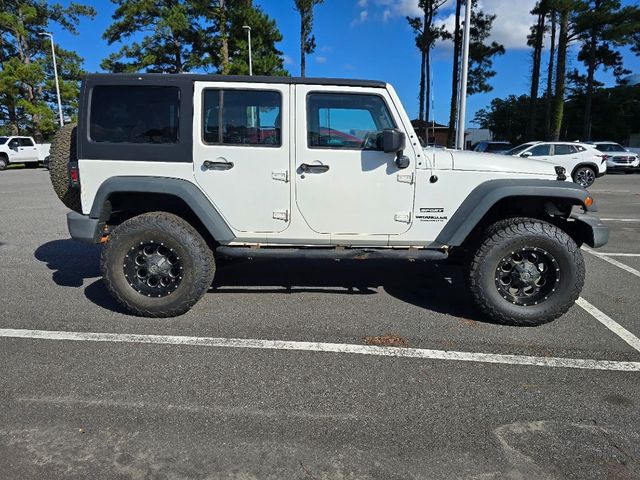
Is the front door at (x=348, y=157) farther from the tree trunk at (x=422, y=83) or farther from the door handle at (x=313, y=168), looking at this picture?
the tree trunk at (x=422, y=83)

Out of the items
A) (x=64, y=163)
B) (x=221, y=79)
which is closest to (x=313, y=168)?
(x=221, y=79)

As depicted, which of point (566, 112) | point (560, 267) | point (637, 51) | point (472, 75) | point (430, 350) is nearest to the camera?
point (430, 350)

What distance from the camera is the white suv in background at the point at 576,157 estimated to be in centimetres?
1684

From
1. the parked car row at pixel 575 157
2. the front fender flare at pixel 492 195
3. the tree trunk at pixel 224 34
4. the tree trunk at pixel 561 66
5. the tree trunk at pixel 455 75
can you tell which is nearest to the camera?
the front fender flare at pixel 492 195

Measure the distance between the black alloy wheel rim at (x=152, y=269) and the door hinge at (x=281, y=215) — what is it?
978mm

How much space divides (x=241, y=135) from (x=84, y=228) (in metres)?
1.64

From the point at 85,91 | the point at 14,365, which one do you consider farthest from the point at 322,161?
the point at 14,365

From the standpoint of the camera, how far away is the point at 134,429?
2.61 meters

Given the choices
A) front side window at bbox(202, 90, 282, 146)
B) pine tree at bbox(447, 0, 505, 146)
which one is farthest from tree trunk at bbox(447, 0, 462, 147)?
front side window at bbox(202, 90, 282, 146)

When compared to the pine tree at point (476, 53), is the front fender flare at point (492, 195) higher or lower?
lower

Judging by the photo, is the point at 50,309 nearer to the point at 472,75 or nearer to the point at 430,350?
the point at 430,350

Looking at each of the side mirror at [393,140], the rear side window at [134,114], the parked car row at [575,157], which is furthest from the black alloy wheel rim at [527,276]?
the parked car row at [575,157]

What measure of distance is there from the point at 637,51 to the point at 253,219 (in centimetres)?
4489

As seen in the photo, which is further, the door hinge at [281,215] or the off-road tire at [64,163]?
the off-road tire at [64,163]
